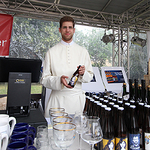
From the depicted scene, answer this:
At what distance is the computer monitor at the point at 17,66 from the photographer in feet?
3.59

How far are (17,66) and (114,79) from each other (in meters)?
2.71

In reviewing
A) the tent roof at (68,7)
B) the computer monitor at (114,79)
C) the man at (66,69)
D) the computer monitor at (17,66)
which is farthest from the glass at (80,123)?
the tent roof at (68,7)

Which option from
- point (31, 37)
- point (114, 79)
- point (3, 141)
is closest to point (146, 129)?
point (3, 141)

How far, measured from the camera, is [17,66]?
1.14 m

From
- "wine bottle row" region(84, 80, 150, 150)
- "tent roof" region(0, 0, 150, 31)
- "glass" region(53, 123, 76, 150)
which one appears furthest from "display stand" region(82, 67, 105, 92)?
"glass" region(53, 123, 76, 150)

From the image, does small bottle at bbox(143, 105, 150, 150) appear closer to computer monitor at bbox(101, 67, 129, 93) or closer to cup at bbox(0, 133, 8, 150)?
cup at bbox(0, 133, 8, 150)

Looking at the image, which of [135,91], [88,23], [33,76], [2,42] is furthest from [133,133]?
[88,23]

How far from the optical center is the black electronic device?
1.10 meters

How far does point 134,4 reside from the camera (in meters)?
3.89

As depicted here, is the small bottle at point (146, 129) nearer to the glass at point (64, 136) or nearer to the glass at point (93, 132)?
the glass at point (93, 132)

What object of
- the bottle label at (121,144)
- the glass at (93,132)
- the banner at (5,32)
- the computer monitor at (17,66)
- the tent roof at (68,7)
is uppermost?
the tent roof at (68,7)

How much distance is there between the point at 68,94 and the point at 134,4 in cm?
356

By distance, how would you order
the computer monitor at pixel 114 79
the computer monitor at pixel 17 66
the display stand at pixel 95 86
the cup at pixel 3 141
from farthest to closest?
1. the computer monitor at pixel 114 79
2. the display stand at pixel 95 86
3. the computer monitor at pixel 17 66
4. the cup at pixel 3 141

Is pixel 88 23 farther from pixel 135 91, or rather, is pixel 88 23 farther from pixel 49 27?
pixel 135 91
